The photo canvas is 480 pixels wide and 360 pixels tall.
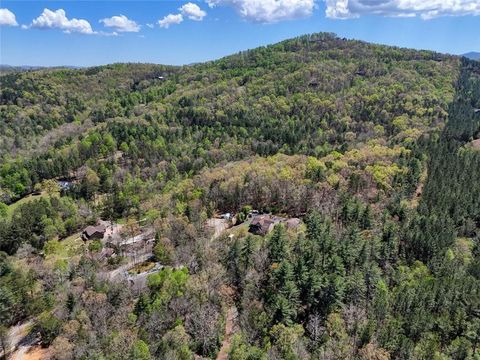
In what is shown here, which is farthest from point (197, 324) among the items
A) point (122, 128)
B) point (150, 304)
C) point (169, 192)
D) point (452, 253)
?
point (122, 128)

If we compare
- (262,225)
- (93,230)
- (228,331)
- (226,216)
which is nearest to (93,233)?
(93,230)

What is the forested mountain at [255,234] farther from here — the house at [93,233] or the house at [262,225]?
the house at [93,233]

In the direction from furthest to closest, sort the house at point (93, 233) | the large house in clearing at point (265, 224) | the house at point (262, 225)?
1. the house at point (93, 233)
2. the house at point (262, 225)
3. the large house in clearing at point (265, 224)

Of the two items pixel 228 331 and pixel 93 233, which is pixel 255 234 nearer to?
pixel 228 331

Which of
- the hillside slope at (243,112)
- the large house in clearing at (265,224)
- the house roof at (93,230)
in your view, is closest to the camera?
the large house in clearing at (265,224)

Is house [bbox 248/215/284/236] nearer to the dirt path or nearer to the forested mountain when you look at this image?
Answer: the forested mountain

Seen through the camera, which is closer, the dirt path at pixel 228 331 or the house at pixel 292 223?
the dirt path at pixel 228 331

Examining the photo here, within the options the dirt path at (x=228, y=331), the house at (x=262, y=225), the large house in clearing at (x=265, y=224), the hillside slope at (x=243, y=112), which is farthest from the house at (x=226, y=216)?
the dirt path at (x=228, y=331)
